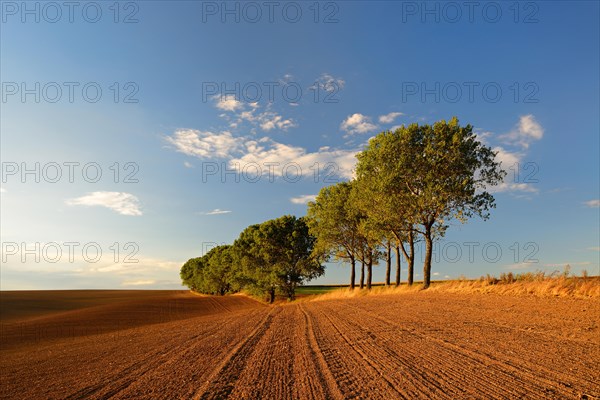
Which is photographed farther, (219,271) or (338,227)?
(219,271)

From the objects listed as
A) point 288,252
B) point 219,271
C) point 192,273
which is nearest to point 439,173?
point 288,252

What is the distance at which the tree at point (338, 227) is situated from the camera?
1795 inches

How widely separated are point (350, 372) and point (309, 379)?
890mm

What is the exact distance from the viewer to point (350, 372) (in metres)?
7.79

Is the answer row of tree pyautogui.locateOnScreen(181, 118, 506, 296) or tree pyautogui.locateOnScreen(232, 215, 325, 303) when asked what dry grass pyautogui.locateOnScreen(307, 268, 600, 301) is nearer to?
row of tree pyautogui.locateOnScreen(181, 118, 506, 296)

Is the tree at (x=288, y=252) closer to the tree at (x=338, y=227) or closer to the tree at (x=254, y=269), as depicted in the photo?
the tree at (x=254, y=269)

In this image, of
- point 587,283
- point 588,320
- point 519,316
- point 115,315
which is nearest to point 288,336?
point 519,316

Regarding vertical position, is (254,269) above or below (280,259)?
below

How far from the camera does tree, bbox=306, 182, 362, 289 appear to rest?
150 feet

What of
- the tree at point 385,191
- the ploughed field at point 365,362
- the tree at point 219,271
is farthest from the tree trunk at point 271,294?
the ploughed field at point 365,362

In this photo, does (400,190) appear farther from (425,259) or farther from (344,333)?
(344,333)

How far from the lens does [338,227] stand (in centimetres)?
4631

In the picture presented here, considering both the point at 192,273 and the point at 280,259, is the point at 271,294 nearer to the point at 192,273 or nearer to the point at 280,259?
the point at 280,259

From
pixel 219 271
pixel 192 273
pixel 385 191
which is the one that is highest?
pixel 385 191
